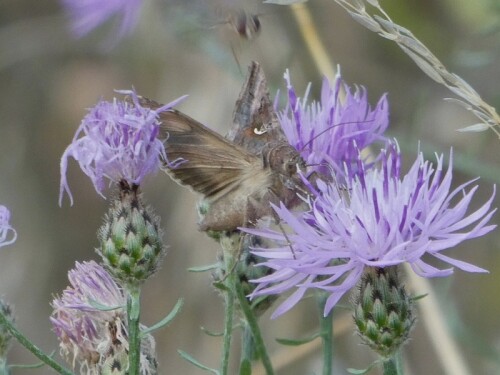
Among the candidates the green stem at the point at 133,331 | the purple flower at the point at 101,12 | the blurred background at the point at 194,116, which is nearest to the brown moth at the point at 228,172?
the green stem at the point at 133,331

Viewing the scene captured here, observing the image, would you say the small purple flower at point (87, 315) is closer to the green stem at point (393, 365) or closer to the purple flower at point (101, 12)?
the green stem at point (393, 365)

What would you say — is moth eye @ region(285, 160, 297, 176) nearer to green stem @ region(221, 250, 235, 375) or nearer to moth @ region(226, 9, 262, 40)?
green stem @ region(221, 250, 235, 375)

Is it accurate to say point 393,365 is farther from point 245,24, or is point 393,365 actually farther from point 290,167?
point 245,24

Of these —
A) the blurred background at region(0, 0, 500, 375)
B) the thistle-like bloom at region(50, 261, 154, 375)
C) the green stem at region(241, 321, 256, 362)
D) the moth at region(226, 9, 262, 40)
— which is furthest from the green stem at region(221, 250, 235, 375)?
the blurred background at region(0, 0, 500, 375)

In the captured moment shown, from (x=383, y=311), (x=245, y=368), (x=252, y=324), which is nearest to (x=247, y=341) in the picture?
(x=252, y=324)

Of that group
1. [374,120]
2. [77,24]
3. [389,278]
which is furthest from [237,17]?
[77,24]

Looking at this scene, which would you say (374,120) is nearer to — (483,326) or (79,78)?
(483,326)
